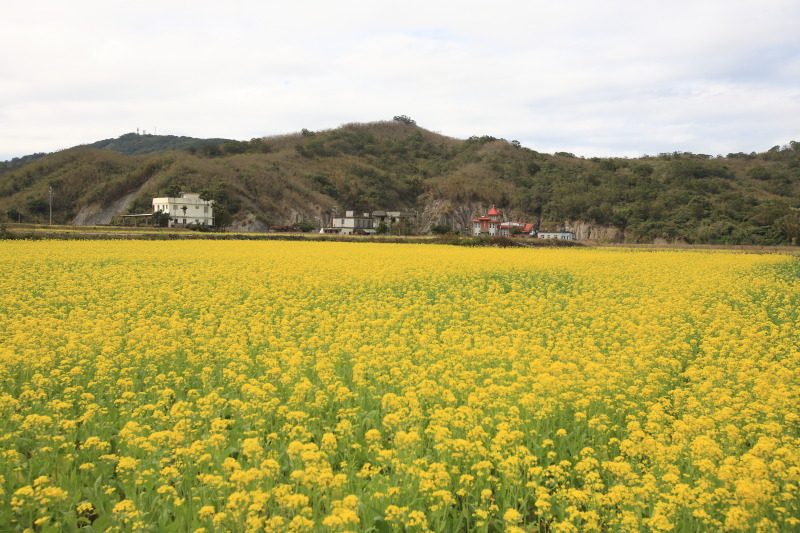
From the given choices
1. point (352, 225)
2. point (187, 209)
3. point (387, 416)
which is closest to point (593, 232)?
point (352, 225)

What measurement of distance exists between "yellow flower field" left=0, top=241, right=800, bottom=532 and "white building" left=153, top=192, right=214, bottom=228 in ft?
191

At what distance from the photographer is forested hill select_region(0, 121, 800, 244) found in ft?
249

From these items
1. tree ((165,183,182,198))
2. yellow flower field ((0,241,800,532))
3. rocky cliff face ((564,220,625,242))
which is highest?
tree ((165,183,182,198))

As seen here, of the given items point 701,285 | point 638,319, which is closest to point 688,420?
point 638,319

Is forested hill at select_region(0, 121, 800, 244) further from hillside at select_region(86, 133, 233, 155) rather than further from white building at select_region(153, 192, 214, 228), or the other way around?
hillside at select_region(86, 133, 233, 155)

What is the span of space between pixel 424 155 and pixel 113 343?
144588 millimetres

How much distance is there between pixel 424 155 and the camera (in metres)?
150

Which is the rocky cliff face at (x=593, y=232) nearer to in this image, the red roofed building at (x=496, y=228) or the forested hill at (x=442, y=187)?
the forested hill at (x=442, y=187)

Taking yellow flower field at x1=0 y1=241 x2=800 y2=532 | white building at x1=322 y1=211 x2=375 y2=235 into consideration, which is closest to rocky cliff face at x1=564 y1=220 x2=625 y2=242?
white building at x1=322 y1=211 x2=375 y2=235

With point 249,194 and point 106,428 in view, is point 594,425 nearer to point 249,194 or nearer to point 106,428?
point 106,428

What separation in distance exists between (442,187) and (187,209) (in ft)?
180

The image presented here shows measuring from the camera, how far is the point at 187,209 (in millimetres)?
72562

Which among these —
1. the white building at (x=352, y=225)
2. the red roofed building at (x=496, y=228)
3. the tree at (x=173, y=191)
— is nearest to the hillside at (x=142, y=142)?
the tree at (x=173, y=191)

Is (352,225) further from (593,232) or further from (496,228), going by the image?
(593,232)
